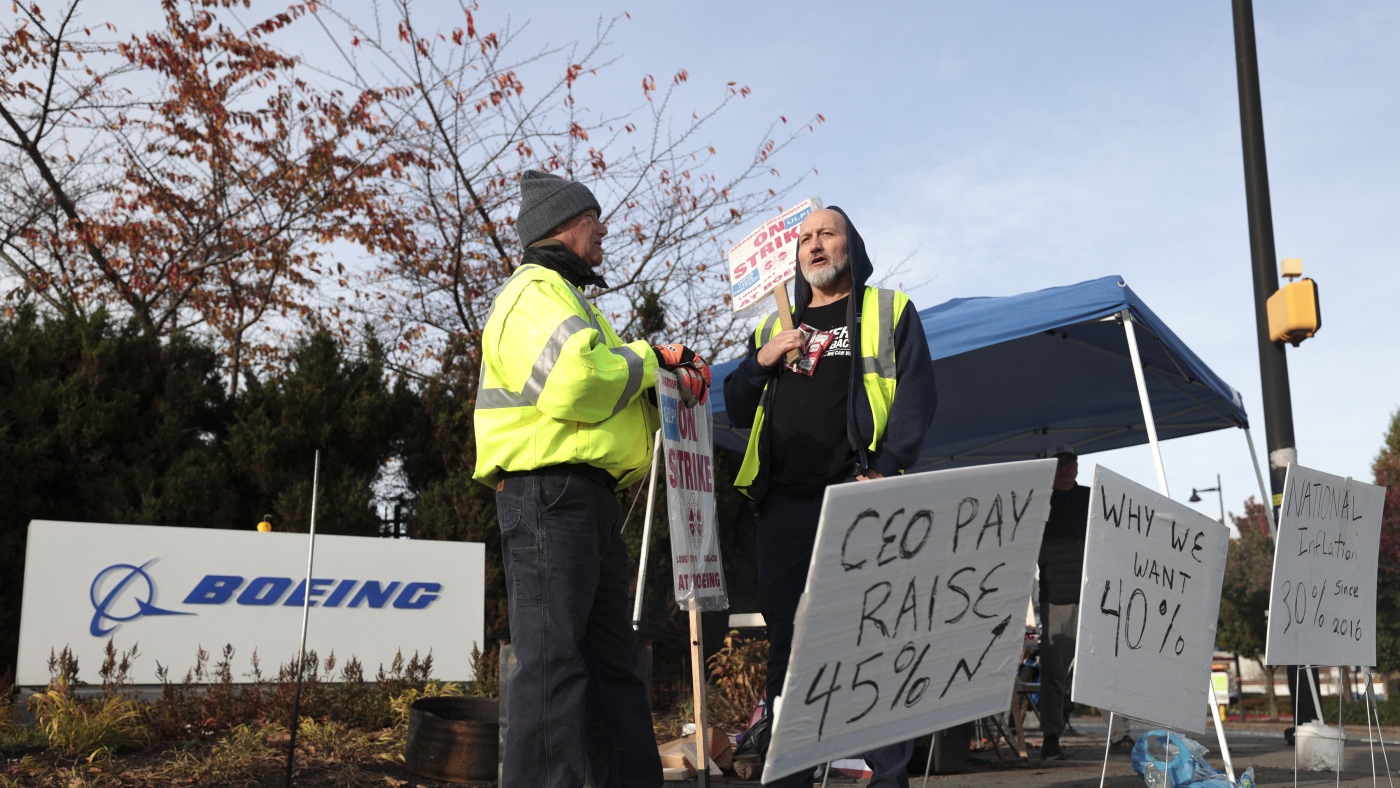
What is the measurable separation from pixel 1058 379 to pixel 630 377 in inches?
233

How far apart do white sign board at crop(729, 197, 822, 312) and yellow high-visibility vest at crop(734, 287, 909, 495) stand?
5.53 feet

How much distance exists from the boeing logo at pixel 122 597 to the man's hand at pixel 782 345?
457 centimetres

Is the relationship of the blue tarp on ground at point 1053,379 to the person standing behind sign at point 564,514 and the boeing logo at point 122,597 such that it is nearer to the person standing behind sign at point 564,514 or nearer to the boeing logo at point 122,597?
the person standing behind sign at point 564,514

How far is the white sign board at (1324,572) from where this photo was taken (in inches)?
172

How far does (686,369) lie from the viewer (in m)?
3.72

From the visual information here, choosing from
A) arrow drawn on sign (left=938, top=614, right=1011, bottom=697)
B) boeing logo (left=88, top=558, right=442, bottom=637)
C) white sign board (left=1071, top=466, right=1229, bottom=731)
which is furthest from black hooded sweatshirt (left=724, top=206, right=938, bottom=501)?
boeing logo (left=88, top=558, right=442, bottom=637)

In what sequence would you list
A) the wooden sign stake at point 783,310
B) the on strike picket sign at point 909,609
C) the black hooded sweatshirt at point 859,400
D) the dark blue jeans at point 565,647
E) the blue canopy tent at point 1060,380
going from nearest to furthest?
the on strike picket sign at point 909,609
the dark blue jeans at point 565,647
the black hooded sweatshirt at point 859,400
the wooden sign stake at point 783,310
the blue canopy tent at point 1060,380

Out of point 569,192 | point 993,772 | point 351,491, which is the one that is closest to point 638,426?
point 569,192

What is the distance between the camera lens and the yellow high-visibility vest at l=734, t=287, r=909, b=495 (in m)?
3.60

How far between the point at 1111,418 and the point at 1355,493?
452cm

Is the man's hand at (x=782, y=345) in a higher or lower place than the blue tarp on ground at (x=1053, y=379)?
lower

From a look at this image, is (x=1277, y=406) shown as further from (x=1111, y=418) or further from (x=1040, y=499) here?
(x=1040, y=499)

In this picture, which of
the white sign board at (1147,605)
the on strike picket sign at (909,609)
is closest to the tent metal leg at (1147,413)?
the white sign board at (1147,605)

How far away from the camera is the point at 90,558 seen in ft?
20.8
